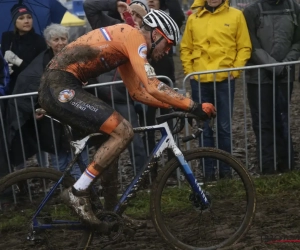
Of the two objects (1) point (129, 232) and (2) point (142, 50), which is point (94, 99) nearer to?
(2) point (142, 50)

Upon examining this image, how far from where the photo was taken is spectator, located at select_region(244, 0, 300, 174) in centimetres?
704

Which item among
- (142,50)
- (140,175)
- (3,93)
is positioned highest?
(142,50)

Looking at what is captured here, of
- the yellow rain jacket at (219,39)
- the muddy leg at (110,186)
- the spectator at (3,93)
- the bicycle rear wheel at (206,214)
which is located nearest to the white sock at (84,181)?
the muddy leg at (110,186)

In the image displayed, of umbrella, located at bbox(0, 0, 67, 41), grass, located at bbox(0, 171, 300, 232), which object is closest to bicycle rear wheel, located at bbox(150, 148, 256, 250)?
grass, located at bbox(0, 171, 300, 232)

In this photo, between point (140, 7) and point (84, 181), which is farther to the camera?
point (140, 7)

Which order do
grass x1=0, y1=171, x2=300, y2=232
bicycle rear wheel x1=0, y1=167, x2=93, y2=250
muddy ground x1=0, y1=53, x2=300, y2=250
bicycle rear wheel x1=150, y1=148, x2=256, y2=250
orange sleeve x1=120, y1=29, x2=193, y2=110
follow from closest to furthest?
orange sleeve x1=120, y1=29, x2=193, y2=110 < bicycle rear wheel x1=0, y1=167, x2=93, y2=250 < bicycle rear wheel x1=150, y1=148, x2=256, y2=250 < muddy ground x1=0, y1=53, x2=300, y2=250 < grass x1=0, y1=171, x2=300, y2=232

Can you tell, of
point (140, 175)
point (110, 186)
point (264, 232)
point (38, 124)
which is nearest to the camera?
point (140, 175)

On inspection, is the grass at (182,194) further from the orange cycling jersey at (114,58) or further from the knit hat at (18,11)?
the knit hat at (18,11)

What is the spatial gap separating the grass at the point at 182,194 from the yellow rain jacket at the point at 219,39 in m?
1.15

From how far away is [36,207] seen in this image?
5.19 metres

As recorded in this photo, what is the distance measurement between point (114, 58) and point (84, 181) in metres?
0.92

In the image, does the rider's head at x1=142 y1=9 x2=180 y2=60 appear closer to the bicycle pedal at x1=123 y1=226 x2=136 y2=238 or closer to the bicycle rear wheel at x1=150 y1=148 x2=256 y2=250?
the bicycle rear wheel at x1=150 y1=148 x2=256 y2=250

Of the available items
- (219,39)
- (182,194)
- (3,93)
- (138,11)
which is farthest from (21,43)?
(182,194)

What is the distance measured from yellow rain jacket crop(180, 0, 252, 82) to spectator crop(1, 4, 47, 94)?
166 cm
